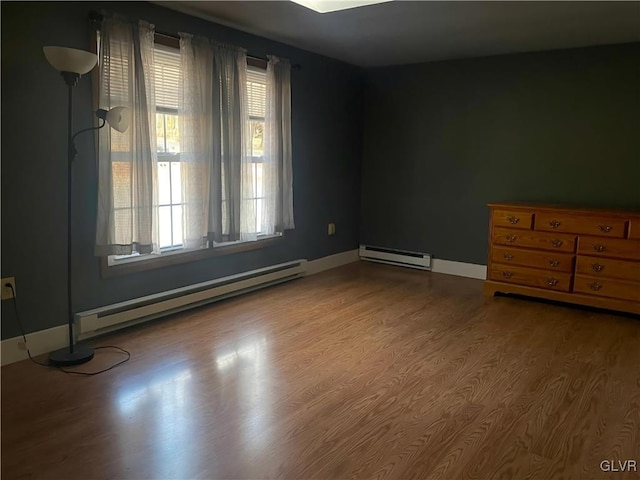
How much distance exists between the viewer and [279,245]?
15.4 feet

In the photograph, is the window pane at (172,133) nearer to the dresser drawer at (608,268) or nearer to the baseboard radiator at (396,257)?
the baseboard radiator at (396,257)

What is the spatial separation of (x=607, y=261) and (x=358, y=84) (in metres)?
3.04

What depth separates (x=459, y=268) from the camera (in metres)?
5.20

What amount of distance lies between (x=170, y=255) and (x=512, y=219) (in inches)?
109

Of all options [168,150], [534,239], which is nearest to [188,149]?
[168,150]

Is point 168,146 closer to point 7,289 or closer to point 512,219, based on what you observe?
point 7,289

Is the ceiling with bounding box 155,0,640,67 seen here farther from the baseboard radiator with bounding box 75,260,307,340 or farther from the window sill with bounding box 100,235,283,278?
the baseboard radiator with bounding box 75,260,307,340

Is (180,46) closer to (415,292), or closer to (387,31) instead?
(387,31)

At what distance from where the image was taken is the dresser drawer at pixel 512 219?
4.21 metres

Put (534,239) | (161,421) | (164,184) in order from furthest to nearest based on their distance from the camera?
(534,239)
(164,184)
(161,421)

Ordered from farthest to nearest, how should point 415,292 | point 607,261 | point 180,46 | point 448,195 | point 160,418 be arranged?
point 448,195 < point 415,292 < point 607,261 < point 180,46 < point 160,418

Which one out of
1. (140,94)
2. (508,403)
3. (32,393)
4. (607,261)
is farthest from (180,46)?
(607,261)

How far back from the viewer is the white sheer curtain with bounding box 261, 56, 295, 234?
14.0ft

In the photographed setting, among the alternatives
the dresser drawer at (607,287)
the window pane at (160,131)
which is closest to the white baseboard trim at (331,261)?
the window pane at (160,131)
